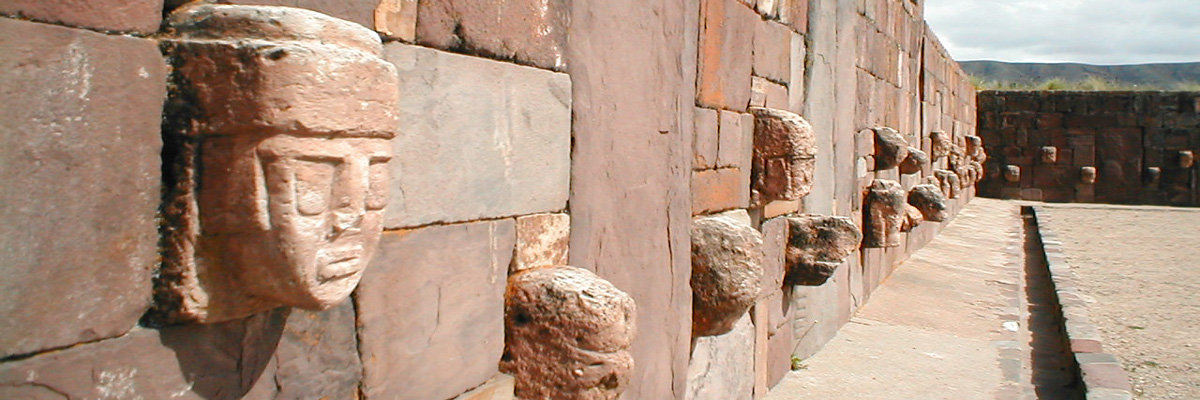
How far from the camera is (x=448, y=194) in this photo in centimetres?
245

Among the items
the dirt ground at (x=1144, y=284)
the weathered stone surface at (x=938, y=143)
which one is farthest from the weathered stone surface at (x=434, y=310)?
the weathered stone surface at (x=938, y=143)

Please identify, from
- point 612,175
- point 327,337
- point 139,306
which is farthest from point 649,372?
point 139,306

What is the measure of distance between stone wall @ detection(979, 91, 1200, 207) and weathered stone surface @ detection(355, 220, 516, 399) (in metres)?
20.7

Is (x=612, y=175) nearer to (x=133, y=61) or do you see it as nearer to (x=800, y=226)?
(x=133, y=61)

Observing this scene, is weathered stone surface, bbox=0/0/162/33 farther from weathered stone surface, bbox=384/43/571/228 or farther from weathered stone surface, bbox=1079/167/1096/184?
weathered stone surface, bbox=1079/167/1096/184

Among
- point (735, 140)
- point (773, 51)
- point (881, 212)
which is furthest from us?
point (881, 212)

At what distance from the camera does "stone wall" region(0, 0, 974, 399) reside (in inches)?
58.1

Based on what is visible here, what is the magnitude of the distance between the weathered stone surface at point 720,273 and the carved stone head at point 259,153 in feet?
7.90

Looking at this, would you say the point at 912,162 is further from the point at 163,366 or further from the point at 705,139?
the point at 163,366

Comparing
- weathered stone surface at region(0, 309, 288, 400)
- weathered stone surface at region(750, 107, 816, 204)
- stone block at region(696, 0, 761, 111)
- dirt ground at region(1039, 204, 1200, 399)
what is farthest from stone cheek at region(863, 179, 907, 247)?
weathered stone surface at region(0, 309, 288, 400)

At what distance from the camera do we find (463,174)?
8.16 ft

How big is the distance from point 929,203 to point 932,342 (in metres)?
2.47

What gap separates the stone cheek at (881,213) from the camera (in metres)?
7.50

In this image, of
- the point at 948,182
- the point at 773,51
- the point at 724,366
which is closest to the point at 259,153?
the point at 724,366
